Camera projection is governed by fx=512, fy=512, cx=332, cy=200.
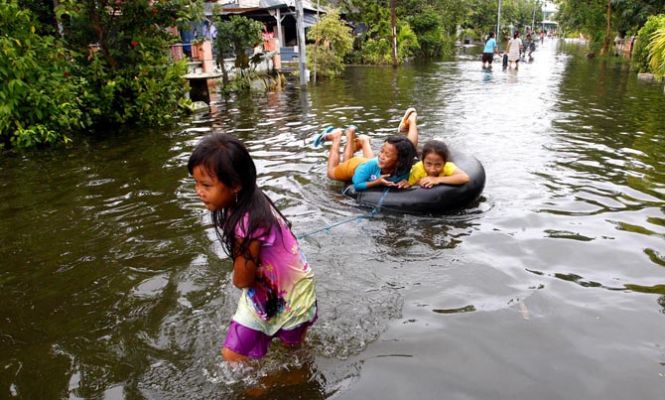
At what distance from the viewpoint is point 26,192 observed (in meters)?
7.30

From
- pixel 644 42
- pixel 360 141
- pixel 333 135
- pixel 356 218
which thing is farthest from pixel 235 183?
pixel 644 42

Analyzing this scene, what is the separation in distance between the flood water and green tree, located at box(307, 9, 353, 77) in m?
15.3

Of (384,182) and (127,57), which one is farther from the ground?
(127,57)

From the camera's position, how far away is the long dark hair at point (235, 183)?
2.46 m

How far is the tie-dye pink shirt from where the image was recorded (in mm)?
2832

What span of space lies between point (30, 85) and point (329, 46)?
16.6m

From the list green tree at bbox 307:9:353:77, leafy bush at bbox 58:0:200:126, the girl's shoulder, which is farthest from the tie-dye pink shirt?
green tree at bbox 307:9:353:77

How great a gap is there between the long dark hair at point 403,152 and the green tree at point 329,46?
17382 millimetres

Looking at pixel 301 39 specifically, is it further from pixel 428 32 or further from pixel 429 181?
pixel 428 32

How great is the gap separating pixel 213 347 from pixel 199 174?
169cm

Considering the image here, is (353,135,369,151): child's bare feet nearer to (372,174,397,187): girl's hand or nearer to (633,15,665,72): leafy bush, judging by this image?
(372,174,397,187): girl's hand

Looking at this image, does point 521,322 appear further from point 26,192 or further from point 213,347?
point 26,192

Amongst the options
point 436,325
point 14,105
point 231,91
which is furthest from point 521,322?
point 231,91

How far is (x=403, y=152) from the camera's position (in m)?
6.30
